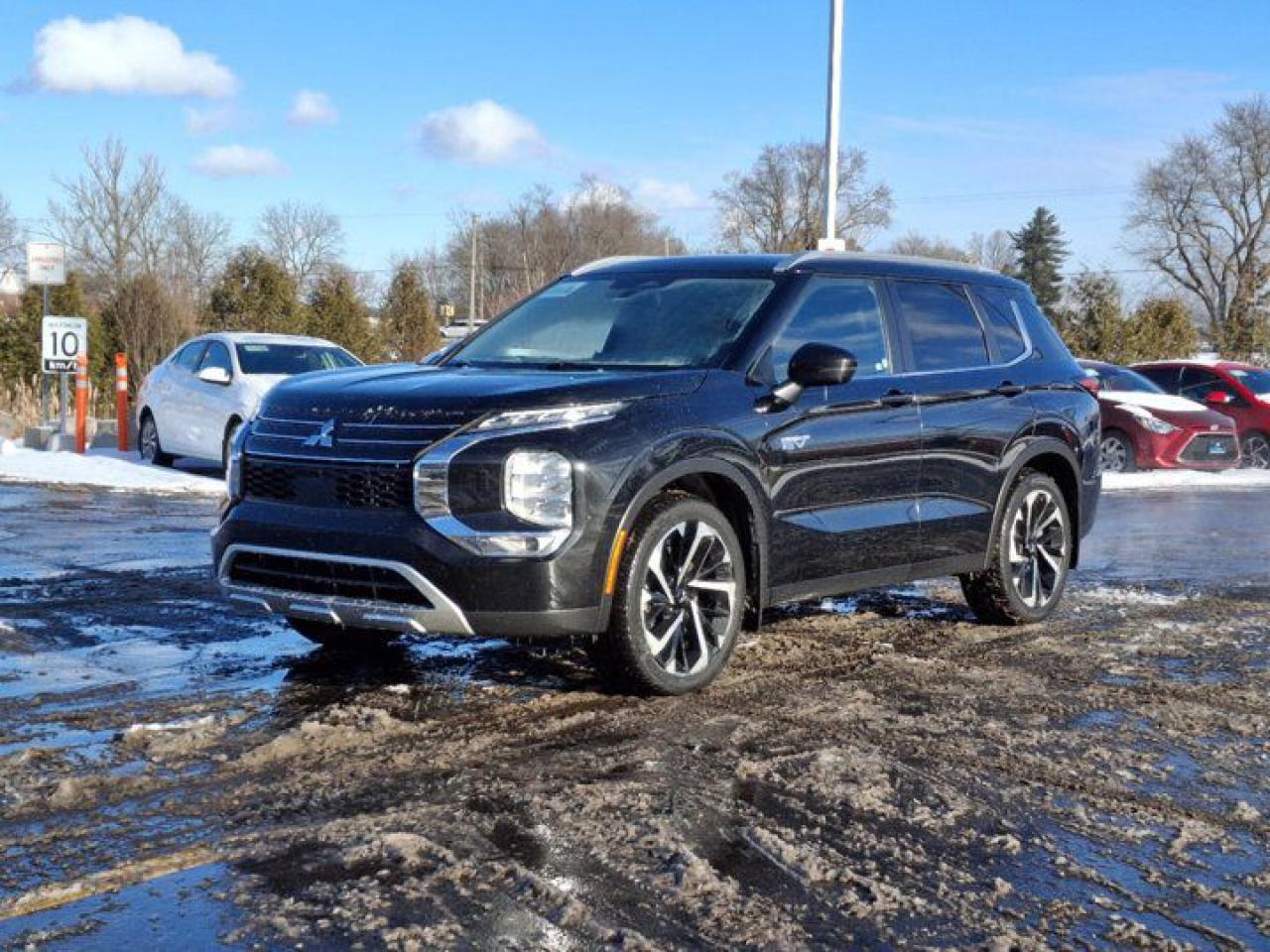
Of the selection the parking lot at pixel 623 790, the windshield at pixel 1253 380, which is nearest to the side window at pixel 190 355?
the parking lot at pixel 623 790

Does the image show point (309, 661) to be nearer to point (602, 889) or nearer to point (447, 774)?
point (447, 774)

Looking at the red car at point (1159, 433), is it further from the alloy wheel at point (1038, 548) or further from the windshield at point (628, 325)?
the windshield at point (628, 325)

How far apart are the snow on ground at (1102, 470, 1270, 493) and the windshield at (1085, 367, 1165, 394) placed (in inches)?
46.3

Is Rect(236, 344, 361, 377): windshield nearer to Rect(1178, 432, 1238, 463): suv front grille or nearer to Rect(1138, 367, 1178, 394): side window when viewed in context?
Rect(1178, 432, 1238, 463): suv front grille

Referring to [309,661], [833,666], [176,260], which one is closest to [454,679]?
[309,661]

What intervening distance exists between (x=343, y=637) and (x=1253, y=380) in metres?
18.2

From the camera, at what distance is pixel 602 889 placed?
348cm

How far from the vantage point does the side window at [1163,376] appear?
69.6 feet

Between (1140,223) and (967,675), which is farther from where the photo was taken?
(1140,223)

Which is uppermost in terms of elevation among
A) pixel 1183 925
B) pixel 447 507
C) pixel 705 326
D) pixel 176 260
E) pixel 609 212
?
pixel 609 212

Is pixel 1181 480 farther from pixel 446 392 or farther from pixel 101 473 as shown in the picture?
pixel 446 392

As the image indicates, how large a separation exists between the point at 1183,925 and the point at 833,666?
9.47 ft

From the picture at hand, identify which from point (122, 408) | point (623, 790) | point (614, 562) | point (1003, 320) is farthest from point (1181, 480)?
point (623, 790)

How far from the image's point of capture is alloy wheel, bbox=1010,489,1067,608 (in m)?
7.41
